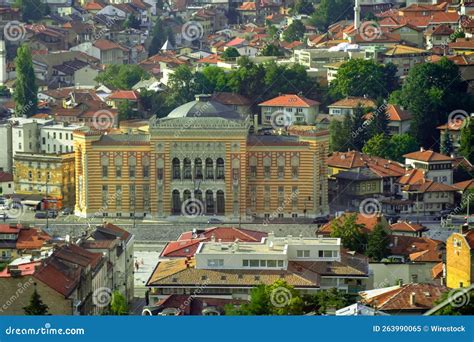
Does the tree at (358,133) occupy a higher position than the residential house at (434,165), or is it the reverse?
the tree at (358,133)

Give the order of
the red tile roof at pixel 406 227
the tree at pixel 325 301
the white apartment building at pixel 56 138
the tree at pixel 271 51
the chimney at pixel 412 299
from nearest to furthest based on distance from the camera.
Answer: the tree at pixel 325 301 → the chimney at pixel 412 299 → the red tile roof at pixel 406 227 → the white apartment building at pixel 56 138 → the tree at pixel 271 51

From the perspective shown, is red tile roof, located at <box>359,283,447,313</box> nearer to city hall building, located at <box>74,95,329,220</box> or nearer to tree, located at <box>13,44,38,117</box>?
city hall building, located at <box>74,95,329,220</box>

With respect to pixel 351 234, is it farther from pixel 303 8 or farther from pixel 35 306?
pixel 303 8

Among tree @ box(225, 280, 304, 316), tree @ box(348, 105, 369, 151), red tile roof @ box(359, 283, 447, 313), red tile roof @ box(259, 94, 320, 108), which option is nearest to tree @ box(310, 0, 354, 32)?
red tile roof @ box(259, 94, 320, 108)

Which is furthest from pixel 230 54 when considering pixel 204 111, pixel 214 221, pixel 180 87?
pixel 214 221

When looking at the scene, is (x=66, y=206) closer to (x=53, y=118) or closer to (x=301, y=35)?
(x=53, y=118)

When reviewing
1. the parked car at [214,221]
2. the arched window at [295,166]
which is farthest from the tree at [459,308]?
the arched window at [295,166]

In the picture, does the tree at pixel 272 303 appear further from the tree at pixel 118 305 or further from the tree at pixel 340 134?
the tree at pixel 340 134
